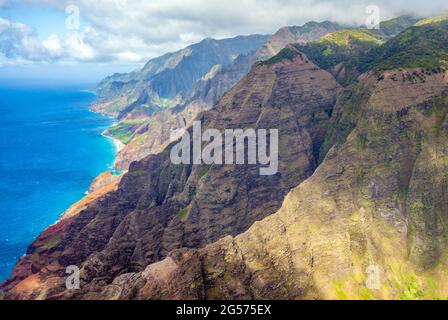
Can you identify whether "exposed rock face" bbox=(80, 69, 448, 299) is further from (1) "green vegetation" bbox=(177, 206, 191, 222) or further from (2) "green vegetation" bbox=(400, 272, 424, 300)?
(1) "green vegetation" bbox=(177, 206, 191, 222)

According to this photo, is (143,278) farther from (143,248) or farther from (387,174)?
(387,174)

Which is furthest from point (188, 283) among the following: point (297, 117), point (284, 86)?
point (284, 86)

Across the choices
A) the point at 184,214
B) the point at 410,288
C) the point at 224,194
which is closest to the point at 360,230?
the point at 410,288

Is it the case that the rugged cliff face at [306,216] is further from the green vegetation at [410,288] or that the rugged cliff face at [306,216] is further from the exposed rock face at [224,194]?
the exposed rock face at [224,194]

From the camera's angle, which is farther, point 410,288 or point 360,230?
point 360,230

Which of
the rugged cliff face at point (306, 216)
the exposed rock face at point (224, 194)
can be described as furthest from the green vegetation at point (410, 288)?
the exposed rock face at point (224, 194)

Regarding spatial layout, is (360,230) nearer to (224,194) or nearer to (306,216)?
(306,216)
